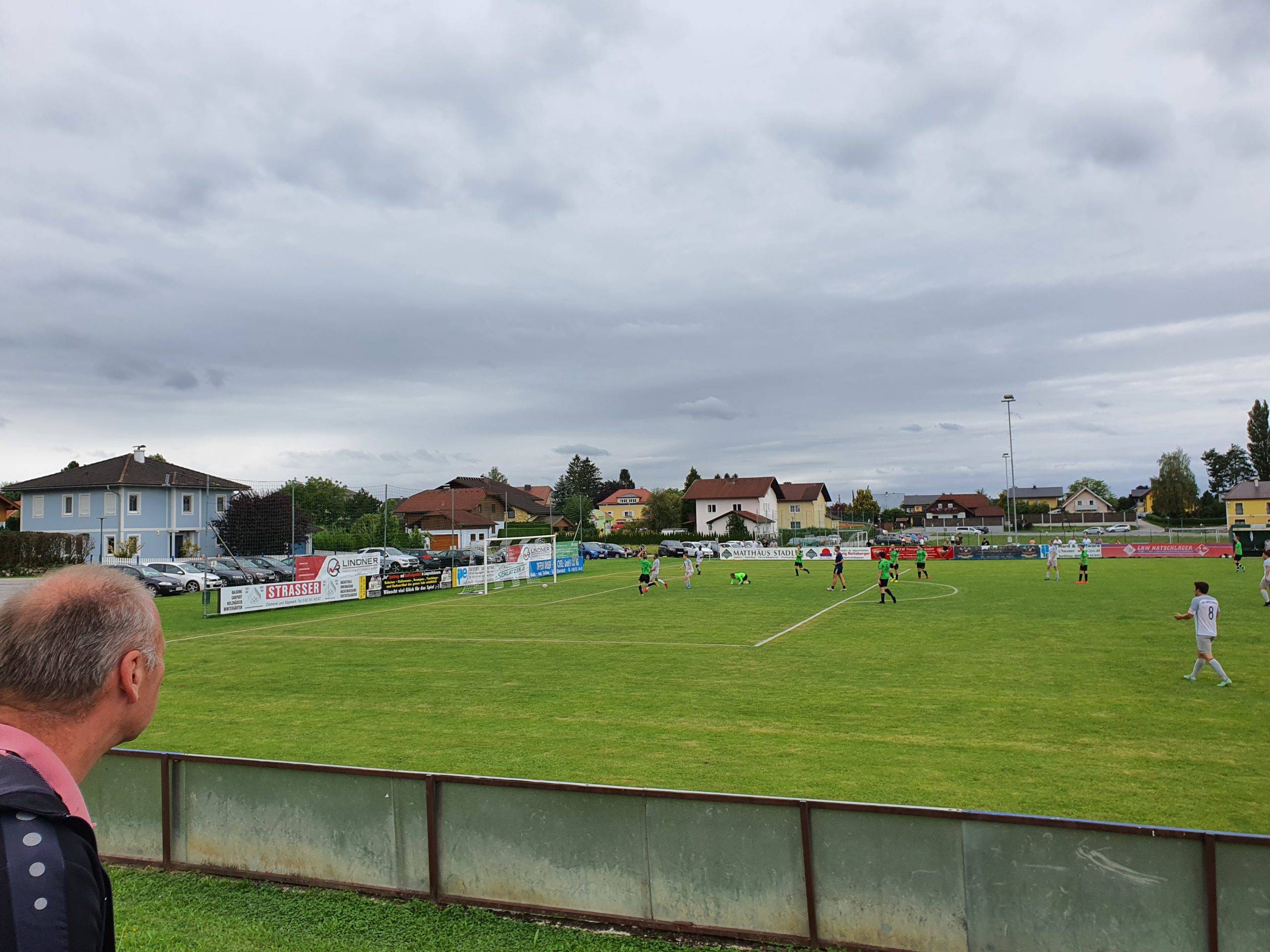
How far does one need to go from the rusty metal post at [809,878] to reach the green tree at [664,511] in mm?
96996

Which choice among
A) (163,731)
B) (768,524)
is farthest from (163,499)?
(768,524)

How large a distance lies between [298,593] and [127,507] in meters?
27.3

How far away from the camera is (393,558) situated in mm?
52000

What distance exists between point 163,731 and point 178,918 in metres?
7.56

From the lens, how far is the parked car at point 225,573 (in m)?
42.9

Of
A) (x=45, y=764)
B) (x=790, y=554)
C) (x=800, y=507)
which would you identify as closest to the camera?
(x=45, y=764)

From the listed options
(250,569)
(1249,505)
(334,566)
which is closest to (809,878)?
(334,566)

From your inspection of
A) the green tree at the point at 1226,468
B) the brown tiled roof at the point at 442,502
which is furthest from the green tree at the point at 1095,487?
the brown tiled roof at the point at 442,502

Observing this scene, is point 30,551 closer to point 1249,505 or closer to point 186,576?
point 186,576

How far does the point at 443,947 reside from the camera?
251 inches

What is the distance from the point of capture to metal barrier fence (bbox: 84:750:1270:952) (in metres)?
5.59

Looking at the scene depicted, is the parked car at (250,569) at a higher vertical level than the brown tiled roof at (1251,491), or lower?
lower

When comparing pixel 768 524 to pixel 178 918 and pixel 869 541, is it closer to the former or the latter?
pixel 869 541

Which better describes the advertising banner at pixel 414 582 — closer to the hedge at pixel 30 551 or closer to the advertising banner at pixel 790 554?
the hedge at pixel 30 551
